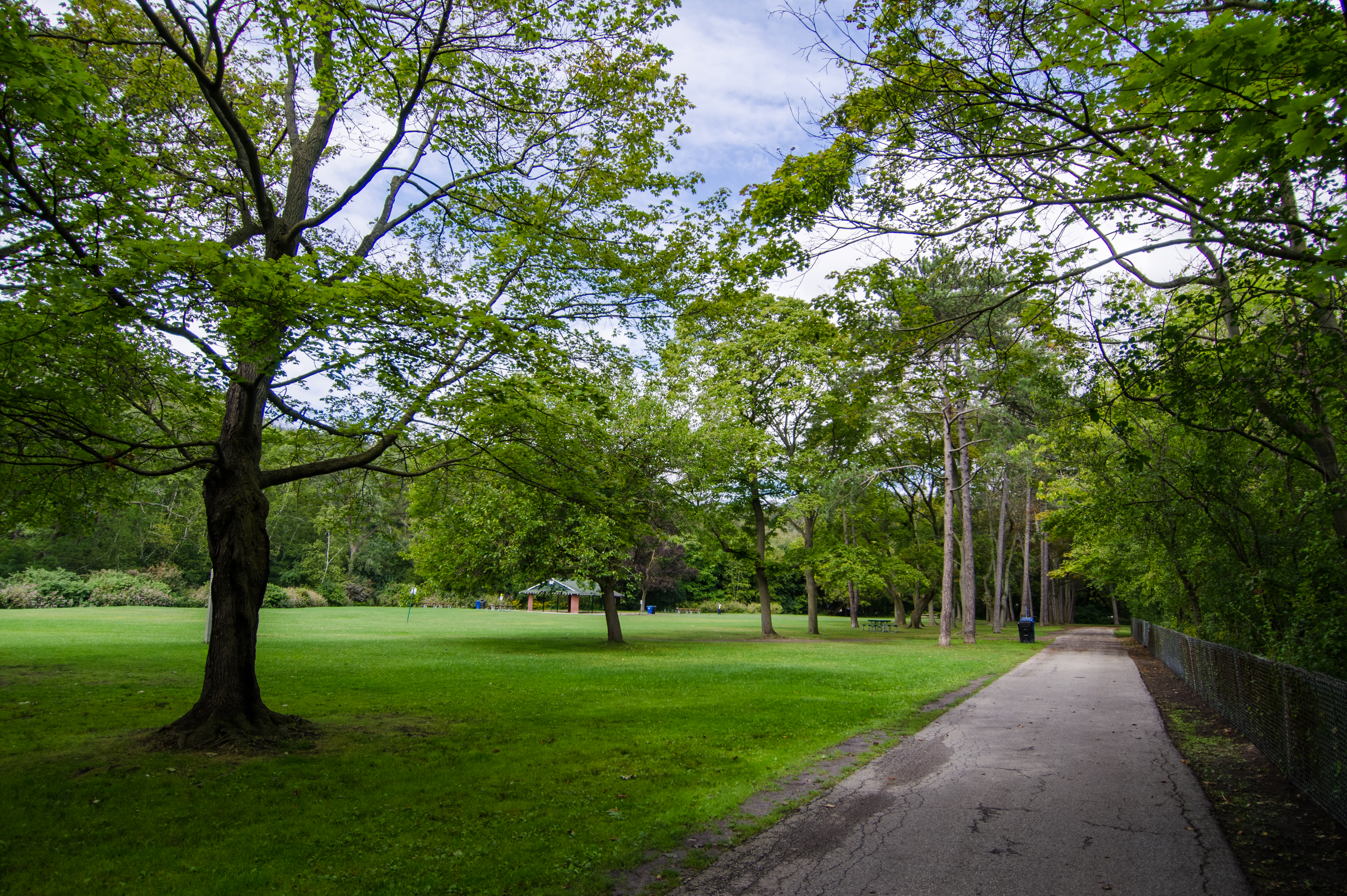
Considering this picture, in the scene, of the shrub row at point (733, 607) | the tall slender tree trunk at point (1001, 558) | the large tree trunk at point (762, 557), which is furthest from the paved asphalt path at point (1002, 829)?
the shrub row at point (733, 607)

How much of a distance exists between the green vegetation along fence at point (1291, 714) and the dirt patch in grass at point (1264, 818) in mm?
146

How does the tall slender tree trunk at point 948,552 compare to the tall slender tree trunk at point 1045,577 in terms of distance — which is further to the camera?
the tall slender tree trunk at point 1045,577

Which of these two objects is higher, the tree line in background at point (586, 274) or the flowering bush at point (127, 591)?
the tree line in background at point (586, 274)

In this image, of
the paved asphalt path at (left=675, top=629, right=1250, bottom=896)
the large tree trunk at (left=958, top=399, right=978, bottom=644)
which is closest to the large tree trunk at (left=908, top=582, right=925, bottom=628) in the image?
Answer: the large tree trunk at (left=958, top=399, right=978, bottom=644)

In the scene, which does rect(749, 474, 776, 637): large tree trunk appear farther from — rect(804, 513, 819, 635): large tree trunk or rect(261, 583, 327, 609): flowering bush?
rect(261, 583, 327, 609): flowering bush

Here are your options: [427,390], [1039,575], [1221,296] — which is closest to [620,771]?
[427,390]

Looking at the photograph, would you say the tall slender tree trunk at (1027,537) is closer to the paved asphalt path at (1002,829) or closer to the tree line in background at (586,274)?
the tree line in background at (586,274)

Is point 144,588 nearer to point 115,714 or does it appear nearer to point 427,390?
point 115,714

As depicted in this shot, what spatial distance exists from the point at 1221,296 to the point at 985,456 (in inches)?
1002

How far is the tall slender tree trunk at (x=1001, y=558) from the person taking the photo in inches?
1339

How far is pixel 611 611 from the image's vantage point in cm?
2478

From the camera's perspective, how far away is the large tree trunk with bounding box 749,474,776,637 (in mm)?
29594

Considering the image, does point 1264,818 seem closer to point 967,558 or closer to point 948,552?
point 948,552

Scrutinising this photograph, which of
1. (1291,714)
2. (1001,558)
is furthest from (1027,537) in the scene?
(1291,714)
